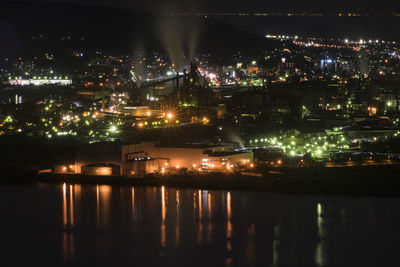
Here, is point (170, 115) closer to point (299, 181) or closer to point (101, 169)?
point (101, 169)

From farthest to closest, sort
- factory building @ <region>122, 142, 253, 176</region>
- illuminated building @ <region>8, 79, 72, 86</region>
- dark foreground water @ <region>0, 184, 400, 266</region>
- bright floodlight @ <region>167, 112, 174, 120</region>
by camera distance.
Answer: illuminated building @ <region>8, 79, 72, 86</region> → bright floodlight @ <region>167, 112, 174, 120</region> → factory building @ <region>122, 142, 253, 176</region> → dark foreground water @ <region>0, 184, 400, 266</region>

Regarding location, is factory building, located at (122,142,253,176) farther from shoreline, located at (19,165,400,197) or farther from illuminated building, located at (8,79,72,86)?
illuminated building, located at (8,79,72,86)

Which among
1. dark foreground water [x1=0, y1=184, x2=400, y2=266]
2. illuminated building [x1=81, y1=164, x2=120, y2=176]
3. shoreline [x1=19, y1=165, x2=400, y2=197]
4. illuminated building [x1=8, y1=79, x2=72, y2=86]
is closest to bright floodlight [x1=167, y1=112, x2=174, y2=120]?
illuminated building [x1=81, y1=164, x2=120, y2=176]

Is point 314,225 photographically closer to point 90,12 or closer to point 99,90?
point 99,90

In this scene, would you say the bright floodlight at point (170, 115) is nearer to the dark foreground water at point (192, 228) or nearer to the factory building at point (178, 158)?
the factory building at point (178, 158)

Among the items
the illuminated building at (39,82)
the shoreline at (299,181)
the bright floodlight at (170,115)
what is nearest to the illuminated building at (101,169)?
the shoreline at (299,181)

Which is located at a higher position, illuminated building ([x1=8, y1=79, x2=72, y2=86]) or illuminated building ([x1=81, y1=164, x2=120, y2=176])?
illuminated building ([x1=8, y1=79, x2=72, y2=86])

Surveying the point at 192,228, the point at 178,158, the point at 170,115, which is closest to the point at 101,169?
the point at 178,158

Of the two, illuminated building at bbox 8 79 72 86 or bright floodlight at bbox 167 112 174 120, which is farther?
illuminated building at bbox 8 79 72 86

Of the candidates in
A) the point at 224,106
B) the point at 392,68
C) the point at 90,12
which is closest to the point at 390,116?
the point at 224,106
